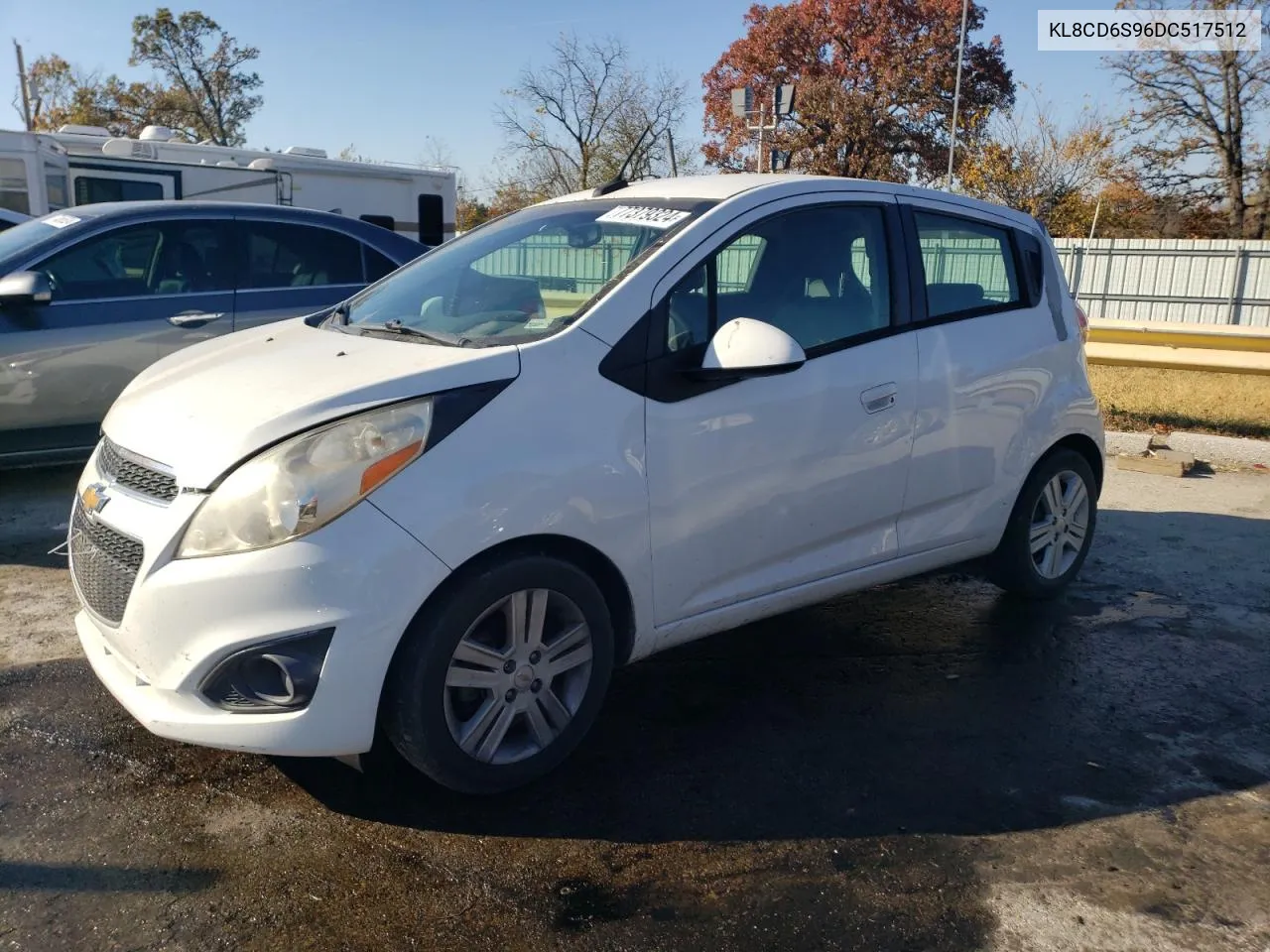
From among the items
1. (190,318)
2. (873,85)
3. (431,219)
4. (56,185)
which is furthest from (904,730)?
(873,85)

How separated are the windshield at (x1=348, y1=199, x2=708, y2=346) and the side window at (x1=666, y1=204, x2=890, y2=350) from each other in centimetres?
22

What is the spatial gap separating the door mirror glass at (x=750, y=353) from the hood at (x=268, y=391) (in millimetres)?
633

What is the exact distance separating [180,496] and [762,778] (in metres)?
1.90

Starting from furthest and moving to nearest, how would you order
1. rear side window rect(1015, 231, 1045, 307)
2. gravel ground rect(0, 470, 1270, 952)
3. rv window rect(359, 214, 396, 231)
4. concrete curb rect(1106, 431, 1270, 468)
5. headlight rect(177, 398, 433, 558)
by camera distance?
1. rv window rect(359, 214, 396, 231)
2. concrete curb rect(1106, 431, 1270, 468)
3. rear side window rect(1015, 231, 1045, 307)
4. headlight rect(177, 398, 433, 558)
5. gravel ground rect(0, 470, 1270, 952)

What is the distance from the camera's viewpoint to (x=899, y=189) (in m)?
4.36

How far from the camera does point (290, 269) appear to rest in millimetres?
6879

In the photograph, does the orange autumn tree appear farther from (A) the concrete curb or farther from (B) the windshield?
(B) the windshield

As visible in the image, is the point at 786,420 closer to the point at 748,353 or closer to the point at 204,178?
the point at 748,353

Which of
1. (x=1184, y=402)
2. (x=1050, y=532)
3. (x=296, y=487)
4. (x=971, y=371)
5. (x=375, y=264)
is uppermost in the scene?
(x=375, y=264)

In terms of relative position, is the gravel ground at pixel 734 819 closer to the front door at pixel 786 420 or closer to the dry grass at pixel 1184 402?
the front door at pixel 786 420

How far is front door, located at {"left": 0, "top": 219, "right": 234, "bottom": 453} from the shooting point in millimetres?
5914

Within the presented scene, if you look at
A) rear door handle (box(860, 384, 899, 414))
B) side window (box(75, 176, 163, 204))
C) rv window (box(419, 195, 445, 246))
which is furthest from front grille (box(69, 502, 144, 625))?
rv window (box(419, 195, 445, 246))

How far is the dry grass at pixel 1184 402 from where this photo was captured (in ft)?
30.4

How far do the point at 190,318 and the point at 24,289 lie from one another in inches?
37.0
